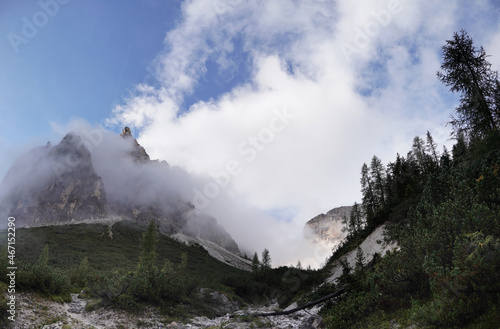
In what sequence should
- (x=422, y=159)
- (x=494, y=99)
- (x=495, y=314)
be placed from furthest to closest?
1. (x=422, y=159)
2. (x=494, y=99)
3. (x=495, y=314)

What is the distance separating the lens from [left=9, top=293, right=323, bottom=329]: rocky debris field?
47.0 ft

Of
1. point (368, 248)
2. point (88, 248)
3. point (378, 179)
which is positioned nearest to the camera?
point (368, 248)

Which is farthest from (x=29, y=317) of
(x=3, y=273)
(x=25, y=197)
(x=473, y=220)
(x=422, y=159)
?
(x=25, y=197)

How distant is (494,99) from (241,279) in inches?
1872

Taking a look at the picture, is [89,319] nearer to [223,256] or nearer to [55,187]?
[223,256]

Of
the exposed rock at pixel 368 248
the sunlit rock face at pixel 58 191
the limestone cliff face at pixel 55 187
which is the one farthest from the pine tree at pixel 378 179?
the limestone cliff face at pixel 55 187

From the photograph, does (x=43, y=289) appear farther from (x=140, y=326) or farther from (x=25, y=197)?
(x=25, y=197)

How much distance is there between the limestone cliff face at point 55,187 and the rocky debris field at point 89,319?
17005 cm

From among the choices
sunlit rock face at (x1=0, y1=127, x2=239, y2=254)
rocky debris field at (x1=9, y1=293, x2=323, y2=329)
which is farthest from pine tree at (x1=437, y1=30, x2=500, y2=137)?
sunlit rock face at (x1=0, y1=127, x2=239, y2=254)

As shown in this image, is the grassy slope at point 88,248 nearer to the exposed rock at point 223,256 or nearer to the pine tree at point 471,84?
the exposed rock at point 223,256

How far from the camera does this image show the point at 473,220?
8.52 meters

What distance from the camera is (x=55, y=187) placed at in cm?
16762

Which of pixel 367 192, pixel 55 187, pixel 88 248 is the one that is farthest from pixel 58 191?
pixel 367 192

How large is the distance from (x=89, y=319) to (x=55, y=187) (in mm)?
188386
